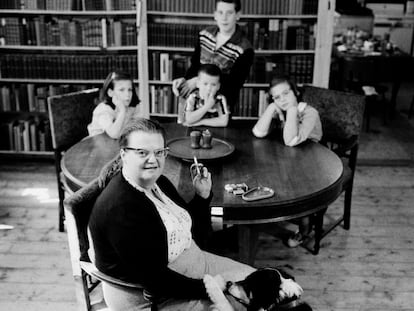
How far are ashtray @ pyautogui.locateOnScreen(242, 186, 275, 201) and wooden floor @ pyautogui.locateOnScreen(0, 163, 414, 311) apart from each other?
0.84m

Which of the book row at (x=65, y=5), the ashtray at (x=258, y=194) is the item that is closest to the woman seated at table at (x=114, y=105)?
the ashtray at (x=258, y=194)

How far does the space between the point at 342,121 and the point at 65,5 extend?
265cm

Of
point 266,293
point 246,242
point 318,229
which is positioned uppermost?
point 266,293

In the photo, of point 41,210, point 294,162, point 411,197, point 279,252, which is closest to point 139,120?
point 294,162

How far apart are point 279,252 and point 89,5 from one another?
9.09 feet

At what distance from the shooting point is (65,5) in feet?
16.1

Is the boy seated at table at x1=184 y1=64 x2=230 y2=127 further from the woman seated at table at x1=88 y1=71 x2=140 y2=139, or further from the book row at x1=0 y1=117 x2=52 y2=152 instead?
the book row at x1=0 y1=117 x2=52 y2=152

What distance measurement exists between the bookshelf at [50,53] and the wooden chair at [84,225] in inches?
117

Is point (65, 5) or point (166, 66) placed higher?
point (65, 5)

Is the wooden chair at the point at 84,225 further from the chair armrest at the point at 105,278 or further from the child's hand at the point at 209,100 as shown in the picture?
the child's hand at the point at 209,100

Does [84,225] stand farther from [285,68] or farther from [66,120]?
[285,68]

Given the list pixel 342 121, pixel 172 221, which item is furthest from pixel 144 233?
pixel 342 121

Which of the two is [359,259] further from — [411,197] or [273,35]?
[273,35]

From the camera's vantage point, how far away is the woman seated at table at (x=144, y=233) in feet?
6.55
